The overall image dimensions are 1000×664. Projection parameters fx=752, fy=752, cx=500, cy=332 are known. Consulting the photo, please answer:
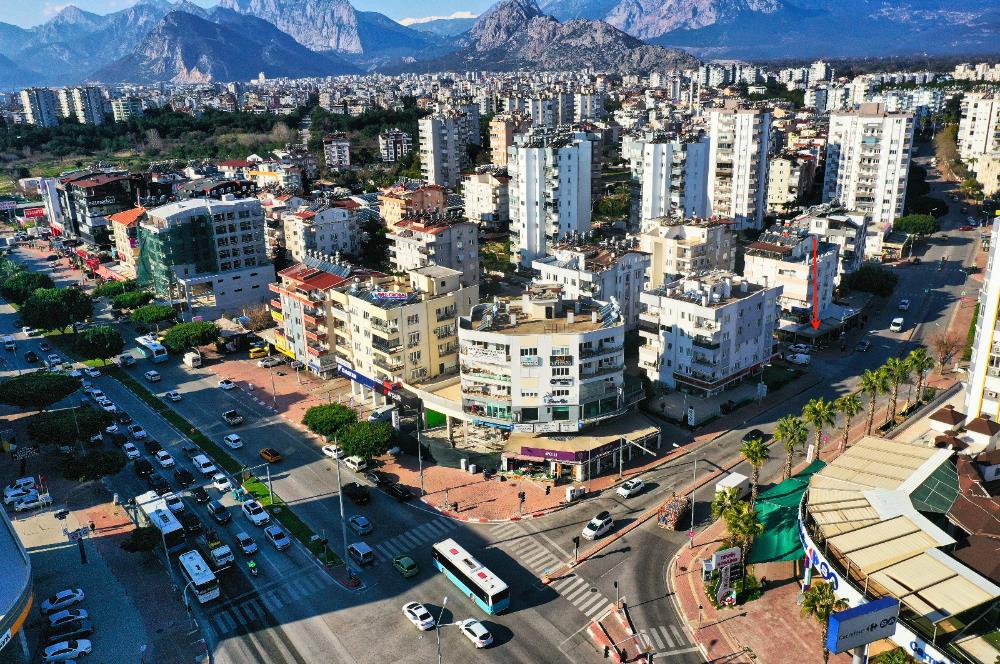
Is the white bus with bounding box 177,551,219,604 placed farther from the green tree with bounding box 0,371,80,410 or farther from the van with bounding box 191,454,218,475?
the green tree with bounding box 0,371,80,410

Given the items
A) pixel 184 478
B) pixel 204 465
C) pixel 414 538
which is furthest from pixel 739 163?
pixel 184 478

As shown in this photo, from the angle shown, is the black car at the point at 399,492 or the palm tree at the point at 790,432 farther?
the black car at the point at 399,492

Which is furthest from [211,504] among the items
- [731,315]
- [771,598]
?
[731,315]

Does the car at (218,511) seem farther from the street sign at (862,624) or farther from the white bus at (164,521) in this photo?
the street sign at (862,624)

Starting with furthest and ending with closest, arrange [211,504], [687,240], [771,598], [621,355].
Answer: [687,240] → [621,355] → [211,504] → [771,598]

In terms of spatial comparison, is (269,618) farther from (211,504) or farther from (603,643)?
(603,643)

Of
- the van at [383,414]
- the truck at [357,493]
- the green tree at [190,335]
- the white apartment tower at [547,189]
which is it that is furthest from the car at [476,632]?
the white apartment tower at [547,189]
